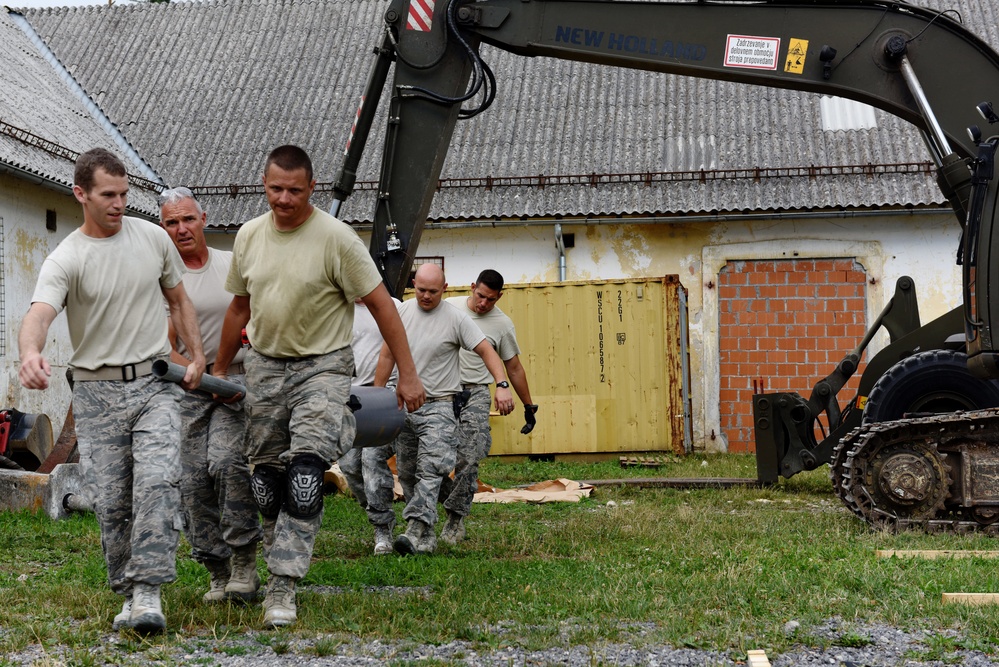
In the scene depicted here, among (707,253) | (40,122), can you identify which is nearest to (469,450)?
(707,253)

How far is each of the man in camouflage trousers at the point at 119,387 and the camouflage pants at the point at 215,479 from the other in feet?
1.71

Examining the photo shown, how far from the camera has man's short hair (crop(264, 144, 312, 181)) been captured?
564cm

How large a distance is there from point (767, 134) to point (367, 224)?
6.92 metres

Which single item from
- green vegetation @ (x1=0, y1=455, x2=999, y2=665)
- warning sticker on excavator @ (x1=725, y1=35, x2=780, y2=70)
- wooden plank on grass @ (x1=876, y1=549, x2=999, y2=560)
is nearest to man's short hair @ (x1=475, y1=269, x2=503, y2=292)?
green vegetation @ (x1=0, y1=455, x2=999, y2=665)

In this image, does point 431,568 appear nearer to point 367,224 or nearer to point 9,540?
point 9,540

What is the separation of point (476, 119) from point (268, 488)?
16670 mm

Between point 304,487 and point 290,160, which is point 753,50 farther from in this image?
point 304,487

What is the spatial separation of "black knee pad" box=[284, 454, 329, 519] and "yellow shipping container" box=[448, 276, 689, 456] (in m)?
12.1

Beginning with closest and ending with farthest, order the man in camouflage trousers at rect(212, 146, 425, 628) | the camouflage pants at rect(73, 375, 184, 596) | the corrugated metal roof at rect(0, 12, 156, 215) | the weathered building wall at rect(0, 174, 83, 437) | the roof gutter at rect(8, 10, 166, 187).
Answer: the camouflage pants at rect(73, 375, 184, 596), the man in camouflage trousers at rect(212, 146, 425, 628), the weathered building wall at rect(0, 174, 83, 437), the corrugated metal roof at rect(0, 12, 156, 215), the roof gutter at rect(8, 10, 166, 187)

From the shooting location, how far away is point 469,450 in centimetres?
898

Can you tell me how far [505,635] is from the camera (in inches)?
203

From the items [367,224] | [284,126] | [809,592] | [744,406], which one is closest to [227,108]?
[284,126]

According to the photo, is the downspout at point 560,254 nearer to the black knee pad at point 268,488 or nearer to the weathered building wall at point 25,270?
the weathered building wall at point 25,270

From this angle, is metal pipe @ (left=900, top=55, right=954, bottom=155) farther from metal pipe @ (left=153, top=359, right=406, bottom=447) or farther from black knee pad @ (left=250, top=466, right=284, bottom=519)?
black knee pad @ (left=250, top=466, right=284, bottom=519)
